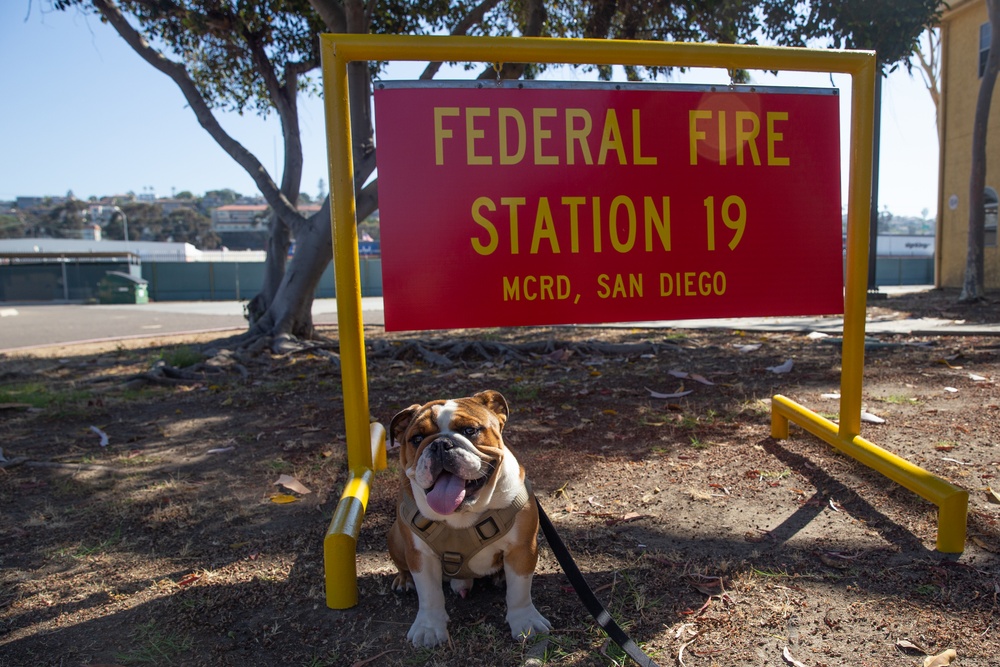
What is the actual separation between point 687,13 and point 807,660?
31.1 ft

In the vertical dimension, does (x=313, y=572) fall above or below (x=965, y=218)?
below

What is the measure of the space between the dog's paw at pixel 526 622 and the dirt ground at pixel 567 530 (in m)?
0.04

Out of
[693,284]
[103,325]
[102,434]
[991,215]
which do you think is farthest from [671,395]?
[991,215]

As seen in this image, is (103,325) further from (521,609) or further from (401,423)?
(521,609)

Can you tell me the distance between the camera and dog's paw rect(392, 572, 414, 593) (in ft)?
8.26

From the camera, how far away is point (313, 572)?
271 centimetres

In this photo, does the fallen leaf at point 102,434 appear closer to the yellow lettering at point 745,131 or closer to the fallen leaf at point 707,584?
the fallen leaf at point 707,584

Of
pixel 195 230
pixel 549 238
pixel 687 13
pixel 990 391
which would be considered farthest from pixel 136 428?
pixel 195 230

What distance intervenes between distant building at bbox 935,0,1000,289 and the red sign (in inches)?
734

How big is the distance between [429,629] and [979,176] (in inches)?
605

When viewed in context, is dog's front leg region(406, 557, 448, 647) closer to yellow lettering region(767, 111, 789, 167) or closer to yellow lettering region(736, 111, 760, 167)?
yellow lettering region(736, 111, 760, 167)

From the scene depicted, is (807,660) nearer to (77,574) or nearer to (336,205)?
(336,205)

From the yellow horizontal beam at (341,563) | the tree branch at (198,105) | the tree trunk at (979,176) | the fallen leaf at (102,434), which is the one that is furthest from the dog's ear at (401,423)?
the tree trunk at (979,176)

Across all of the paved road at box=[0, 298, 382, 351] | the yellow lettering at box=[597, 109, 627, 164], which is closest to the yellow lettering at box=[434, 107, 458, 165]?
the yellow lettering at box=[597, 109, 627, 164]
